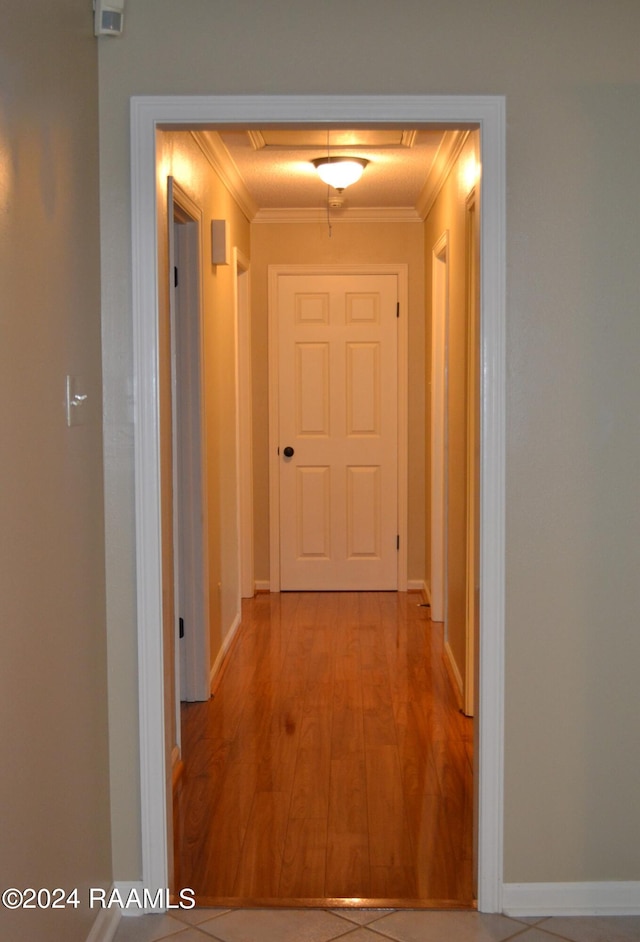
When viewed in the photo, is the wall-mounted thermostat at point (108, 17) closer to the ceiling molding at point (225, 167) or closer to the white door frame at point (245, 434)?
the ceiling molding at point (225, 167)

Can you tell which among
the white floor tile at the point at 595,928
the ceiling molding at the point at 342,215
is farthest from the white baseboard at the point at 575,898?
the ceiling molding at the point at 342,215

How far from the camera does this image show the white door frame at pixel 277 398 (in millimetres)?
6508

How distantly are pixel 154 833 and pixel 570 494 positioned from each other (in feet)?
4.76

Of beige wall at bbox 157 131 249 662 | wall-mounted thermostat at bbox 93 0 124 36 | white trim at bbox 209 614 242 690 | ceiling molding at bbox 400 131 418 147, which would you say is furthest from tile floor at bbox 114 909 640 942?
ceiling molding at bbox 400 131 418 147

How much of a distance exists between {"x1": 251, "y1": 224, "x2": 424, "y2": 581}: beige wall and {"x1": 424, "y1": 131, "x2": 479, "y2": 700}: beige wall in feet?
4.17

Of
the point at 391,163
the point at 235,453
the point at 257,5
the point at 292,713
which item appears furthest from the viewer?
the point at 235,453

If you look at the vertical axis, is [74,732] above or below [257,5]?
below

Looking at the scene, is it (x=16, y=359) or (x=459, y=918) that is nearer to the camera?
(x=16, y=359)

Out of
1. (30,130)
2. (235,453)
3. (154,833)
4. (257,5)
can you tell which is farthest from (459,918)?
(235,453)

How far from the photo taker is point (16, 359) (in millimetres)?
1836

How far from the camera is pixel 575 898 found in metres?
2.61

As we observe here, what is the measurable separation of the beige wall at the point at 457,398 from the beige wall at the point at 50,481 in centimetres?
203

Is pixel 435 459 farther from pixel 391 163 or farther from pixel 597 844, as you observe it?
pixel 597 844

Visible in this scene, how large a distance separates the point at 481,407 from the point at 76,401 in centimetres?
105
